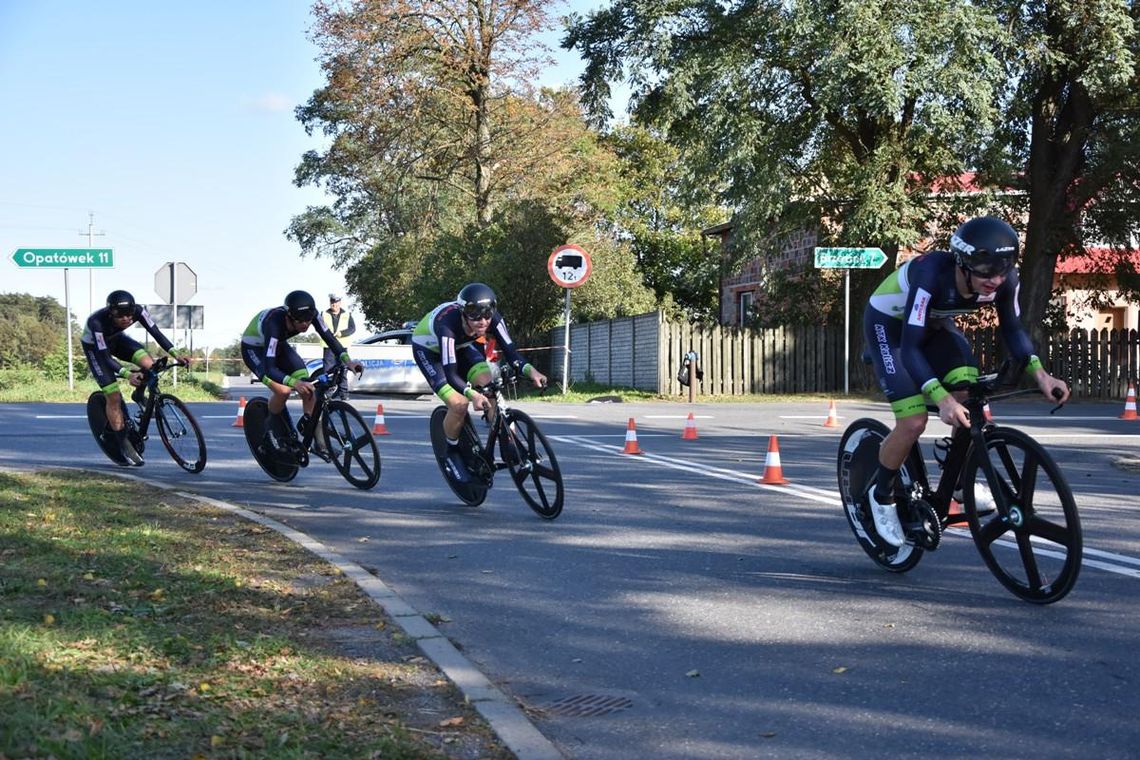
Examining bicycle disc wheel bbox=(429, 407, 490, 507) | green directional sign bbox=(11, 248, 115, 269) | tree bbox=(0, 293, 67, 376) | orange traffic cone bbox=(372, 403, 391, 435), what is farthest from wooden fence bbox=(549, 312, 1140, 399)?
tree bbox=(0, 293, 67, 376)

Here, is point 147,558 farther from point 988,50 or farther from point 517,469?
point 988,50

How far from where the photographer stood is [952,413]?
18.6 feet

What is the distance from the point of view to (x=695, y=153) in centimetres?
2905

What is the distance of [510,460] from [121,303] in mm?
4802

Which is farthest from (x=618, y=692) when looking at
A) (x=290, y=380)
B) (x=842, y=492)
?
(x=290, y=380)

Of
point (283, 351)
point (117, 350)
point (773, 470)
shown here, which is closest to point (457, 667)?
point (283, 351)

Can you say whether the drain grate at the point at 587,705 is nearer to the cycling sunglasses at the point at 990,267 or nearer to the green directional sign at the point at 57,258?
the cycling sunglasses at the point at 990,267

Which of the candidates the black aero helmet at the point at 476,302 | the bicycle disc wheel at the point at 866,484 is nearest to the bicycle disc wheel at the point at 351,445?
the black aero helmet at the point at 476,302

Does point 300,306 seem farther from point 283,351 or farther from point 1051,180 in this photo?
point 1051,180

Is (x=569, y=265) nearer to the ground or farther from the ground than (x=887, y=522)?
farther from the ground

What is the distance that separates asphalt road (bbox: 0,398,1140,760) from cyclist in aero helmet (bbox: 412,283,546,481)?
748 millimetres

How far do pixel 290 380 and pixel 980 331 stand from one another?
24579 mm

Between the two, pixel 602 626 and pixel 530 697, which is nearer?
pixel 530 697

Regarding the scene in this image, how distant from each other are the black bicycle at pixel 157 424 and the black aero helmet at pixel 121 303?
55 cm
